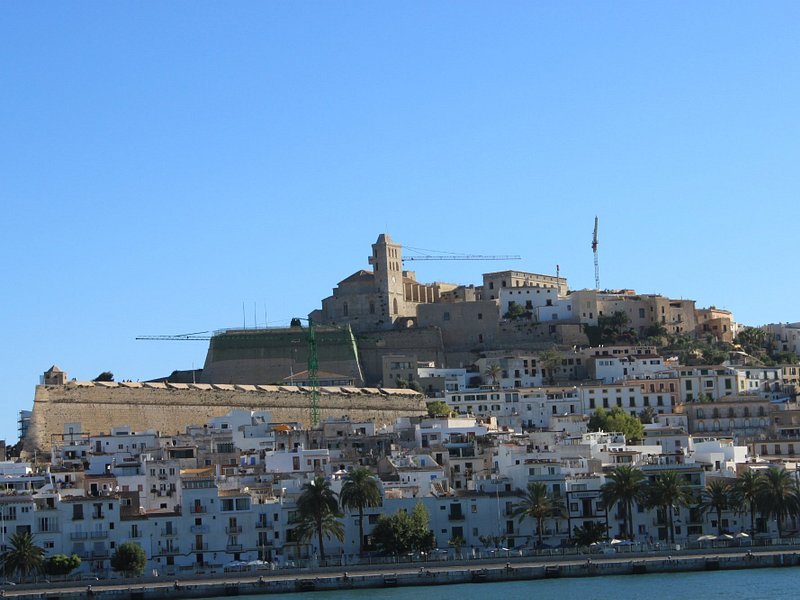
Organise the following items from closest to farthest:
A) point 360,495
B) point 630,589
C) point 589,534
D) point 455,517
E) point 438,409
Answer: point 630,589
point 360,495
point 589,534
point 455,517
point 438,409

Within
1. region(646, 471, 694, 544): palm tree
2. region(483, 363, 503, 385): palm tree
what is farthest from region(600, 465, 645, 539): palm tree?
region(483, 363, 503, 385): palm tree

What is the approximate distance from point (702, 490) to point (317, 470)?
1305cm

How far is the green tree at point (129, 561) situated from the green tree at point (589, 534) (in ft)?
42.4

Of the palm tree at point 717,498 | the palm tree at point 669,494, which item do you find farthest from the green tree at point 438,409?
the palm tree at point 669,494

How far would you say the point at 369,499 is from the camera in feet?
186

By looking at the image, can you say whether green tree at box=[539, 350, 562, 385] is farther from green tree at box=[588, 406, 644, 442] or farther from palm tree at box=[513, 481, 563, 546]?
palm tree at box=[513, 481, 563, 546]

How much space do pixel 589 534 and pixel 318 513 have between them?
824 cm

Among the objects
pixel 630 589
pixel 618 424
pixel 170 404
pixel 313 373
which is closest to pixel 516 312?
pixel 313 373

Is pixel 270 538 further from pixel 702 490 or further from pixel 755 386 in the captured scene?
pixel 755 386

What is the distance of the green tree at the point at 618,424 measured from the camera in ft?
242

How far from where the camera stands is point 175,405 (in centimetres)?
8269

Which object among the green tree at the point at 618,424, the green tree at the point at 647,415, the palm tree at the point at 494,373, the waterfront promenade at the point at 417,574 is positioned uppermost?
the palm tree at the point at 494,373

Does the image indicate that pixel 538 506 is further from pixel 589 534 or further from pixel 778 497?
pixel 778 497

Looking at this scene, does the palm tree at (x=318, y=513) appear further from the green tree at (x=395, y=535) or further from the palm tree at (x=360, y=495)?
the green tree at (x=395, y=535)
